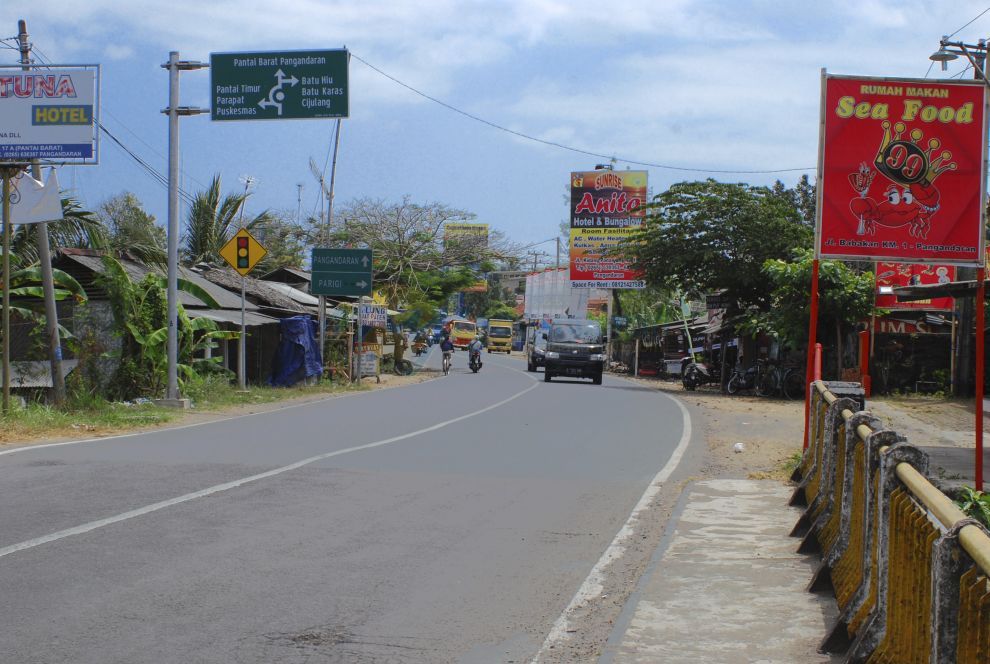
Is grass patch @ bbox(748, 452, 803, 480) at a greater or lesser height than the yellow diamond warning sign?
lesser

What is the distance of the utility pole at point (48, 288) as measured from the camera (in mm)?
18250

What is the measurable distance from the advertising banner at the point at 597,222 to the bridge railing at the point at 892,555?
4837 centimetres

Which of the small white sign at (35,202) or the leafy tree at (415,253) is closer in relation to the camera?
the small white sign at (35,202)

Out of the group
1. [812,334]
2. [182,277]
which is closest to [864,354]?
[812,334]

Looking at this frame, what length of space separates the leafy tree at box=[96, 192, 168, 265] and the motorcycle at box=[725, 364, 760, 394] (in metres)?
17.8

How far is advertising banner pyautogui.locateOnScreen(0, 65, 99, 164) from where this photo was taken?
1852cm

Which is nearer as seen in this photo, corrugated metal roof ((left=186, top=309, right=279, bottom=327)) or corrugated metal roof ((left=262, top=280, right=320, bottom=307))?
corrugated metal roof ((left=186, top=309, right=279, bottom=327))

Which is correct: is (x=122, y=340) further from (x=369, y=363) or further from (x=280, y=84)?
(x=369, y=363)

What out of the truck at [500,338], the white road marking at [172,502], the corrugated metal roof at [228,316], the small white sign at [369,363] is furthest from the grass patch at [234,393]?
the truck at [500,338]

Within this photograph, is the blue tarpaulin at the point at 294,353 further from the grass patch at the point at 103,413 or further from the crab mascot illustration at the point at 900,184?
the crab mascot illustration at the point at 900,184

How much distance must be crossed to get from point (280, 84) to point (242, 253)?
4.86 metres

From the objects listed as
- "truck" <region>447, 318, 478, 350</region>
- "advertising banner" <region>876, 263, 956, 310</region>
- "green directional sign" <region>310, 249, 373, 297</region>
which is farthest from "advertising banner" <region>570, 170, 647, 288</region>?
"truck" <region>447, 318, 478, 350</region>

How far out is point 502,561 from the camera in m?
7.63

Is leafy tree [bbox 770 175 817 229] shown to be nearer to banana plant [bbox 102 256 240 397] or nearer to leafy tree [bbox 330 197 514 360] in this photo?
leafy tree [bbox 330 197 514 360]
